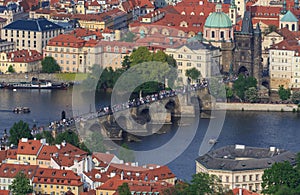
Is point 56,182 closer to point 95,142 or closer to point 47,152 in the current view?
point 47,152

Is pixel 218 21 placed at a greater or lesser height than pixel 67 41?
greater

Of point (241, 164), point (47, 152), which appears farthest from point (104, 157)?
point (241, 164)

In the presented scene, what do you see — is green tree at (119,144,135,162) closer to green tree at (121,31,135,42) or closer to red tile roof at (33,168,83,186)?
red tile roof at (33,168,83,186)

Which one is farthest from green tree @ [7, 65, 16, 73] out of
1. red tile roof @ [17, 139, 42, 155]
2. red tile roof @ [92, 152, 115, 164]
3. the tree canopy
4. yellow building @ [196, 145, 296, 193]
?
the tree canopy

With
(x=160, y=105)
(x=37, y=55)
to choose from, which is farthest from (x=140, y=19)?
(x=160, y=105)

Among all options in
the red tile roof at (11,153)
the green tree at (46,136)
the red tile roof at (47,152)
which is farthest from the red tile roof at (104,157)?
the green tree at (46,136)

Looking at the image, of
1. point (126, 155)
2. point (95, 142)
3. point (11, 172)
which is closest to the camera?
point (11, 172)

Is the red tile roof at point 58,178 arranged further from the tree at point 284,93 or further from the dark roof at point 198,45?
the dark roof at point 198,45
